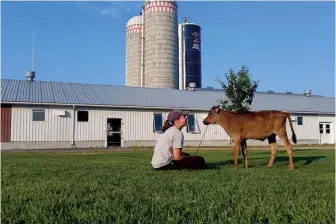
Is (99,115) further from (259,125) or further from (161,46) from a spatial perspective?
(161,46)

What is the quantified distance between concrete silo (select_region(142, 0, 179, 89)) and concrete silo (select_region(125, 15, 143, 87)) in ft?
8.73

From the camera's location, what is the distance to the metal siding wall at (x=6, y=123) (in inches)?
991

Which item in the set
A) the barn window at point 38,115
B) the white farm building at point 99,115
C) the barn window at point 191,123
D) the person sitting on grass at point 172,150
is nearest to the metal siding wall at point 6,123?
the white farm building at point 99,115

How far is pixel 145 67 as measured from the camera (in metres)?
63.6

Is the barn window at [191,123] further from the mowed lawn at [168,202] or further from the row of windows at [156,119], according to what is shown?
the mowed lawn at [168,202]

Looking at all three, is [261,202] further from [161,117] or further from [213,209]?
[161,117]

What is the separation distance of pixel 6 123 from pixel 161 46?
39.7m

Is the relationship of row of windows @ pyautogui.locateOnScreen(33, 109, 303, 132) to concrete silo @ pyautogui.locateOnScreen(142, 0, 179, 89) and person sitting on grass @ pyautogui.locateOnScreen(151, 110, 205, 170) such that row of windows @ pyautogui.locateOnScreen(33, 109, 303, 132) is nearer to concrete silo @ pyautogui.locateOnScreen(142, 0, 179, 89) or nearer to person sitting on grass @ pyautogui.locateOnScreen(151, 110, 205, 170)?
person sitting on grass @ pyautogui.locateOnScreen(151, 110, 205, 170)

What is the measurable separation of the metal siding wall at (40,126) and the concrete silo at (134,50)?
38.5 m

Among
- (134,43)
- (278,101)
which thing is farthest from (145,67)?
(278,101)

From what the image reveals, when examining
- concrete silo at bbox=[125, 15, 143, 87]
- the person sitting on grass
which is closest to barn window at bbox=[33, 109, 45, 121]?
the person sitting on grass

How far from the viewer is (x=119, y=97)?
3075 cm

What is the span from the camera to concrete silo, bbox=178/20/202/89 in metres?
74.4

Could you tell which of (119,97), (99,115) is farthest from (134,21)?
(99,115)
